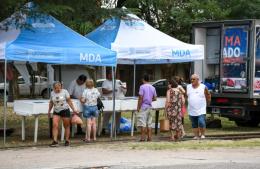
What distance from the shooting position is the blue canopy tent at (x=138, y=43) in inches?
686

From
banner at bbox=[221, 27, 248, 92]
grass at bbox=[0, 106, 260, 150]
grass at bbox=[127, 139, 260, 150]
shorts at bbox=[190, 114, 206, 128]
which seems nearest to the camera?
grass at bbox=[127, 139, 260, 150]

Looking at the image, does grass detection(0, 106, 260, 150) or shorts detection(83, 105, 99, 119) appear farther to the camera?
shorts detection(83, 105, 99, 119)

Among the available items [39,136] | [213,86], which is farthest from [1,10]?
[213,86]

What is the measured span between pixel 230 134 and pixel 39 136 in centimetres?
562

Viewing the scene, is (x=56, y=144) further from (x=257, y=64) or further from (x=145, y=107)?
(x=257, y=64)

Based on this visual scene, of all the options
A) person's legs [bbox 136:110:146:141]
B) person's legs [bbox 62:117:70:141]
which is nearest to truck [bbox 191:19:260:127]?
person's legs [bbox 136:110:146:141]

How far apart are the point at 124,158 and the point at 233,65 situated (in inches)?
321

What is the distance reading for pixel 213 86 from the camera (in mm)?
20359

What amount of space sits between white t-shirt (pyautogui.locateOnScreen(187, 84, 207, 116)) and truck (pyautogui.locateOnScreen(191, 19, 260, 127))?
308 centimetres

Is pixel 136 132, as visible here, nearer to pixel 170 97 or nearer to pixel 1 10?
pixel 170 97

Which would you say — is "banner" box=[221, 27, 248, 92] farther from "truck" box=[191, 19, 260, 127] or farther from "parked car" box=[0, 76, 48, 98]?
"parked car" box=[0, 76, 48, 98]

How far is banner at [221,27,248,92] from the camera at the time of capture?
19484 mm

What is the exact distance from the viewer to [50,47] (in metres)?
15.6

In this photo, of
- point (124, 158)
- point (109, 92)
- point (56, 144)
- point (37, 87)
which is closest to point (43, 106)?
point (56, 144)
